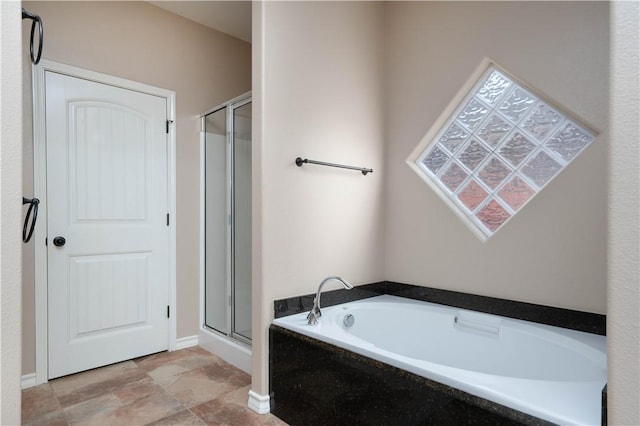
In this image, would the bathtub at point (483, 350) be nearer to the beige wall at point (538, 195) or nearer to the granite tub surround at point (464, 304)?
the granite tub surround at point (464, 304)

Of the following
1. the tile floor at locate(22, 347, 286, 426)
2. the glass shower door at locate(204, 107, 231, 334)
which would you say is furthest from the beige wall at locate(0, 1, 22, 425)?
the glass shower door at locate(204, 107, 231, 334)

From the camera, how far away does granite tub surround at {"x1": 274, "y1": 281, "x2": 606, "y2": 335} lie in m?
1.83

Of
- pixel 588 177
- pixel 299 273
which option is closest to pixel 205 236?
pixel 299 273

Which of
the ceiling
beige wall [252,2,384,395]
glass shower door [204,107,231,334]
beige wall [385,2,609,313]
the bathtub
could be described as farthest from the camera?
glass shower door [204,107,231,334]

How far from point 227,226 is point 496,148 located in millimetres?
2057

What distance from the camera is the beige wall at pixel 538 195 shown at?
1.81 meters

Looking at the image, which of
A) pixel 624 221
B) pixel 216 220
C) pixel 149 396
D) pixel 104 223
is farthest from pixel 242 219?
pixel 624 221

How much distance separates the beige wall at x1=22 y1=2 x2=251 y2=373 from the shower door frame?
0.16 feet

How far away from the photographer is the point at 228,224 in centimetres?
293

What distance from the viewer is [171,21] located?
2953 millimetres

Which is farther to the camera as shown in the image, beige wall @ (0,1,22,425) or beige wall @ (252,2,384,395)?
beige wall @ (252,2,384,395)

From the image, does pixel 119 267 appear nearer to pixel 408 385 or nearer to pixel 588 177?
pixel 408 385

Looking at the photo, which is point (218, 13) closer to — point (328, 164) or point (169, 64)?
point (169, 64)

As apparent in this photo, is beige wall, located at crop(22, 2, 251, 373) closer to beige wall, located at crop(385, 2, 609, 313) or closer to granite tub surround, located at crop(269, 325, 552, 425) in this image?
granite tub surround, located at crop(269, 325, 552, 425)
